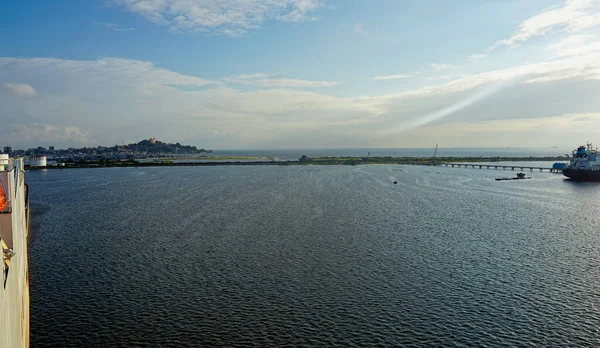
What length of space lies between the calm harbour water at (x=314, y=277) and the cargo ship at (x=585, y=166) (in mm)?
51906

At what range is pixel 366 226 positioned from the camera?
153 feet

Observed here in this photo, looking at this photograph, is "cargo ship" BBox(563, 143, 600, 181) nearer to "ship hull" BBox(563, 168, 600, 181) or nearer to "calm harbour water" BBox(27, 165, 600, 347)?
"ship hull" BBox(563, 168, 600, 181)

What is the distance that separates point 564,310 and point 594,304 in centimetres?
241

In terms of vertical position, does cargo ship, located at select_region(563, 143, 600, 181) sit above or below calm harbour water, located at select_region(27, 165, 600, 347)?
above

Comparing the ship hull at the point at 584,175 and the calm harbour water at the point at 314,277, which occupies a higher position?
the ship hull at the point at 584,175

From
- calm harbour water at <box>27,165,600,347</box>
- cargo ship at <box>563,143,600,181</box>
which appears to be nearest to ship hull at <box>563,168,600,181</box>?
cargo ship at <box>563,143,600,181</box>

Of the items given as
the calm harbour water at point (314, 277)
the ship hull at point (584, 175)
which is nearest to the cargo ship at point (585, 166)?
the ship hull at point (584, 175)

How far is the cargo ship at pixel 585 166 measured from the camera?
100750 mm

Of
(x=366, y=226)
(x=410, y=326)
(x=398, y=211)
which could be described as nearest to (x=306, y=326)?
(x=410, y=326)

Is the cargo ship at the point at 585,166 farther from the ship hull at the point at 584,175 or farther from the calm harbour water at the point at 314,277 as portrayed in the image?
the calm harbour water at the point at 314,277

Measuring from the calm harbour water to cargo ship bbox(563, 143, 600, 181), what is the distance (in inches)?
2044

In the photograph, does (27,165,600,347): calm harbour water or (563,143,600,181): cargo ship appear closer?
(27,165,600,347): calm harbour water

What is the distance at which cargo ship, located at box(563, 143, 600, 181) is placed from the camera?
331ft

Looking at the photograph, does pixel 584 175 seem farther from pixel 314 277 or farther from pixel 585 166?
pixel 314 277
